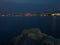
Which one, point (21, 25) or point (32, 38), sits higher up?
point (21, 25)

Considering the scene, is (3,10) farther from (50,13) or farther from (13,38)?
(50,13)

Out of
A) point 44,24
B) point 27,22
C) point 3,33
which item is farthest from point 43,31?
point 3,33

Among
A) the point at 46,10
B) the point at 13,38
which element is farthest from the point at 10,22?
the point at 46,10

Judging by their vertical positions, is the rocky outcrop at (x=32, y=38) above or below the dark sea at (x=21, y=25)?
below

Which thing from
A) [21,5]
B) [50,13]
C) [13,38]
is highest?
[21,5]

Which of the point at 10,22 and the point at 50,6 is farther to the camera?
the point at 50,6

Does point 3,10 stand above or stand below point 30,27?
above

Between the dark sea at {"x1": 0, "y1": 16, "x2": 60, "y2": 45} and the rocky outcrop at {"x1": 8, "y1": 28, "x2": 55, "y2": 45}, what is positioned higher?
the dark sea at {"x1": 0, "y1": 16, "x2": 60, "y2": 45}
